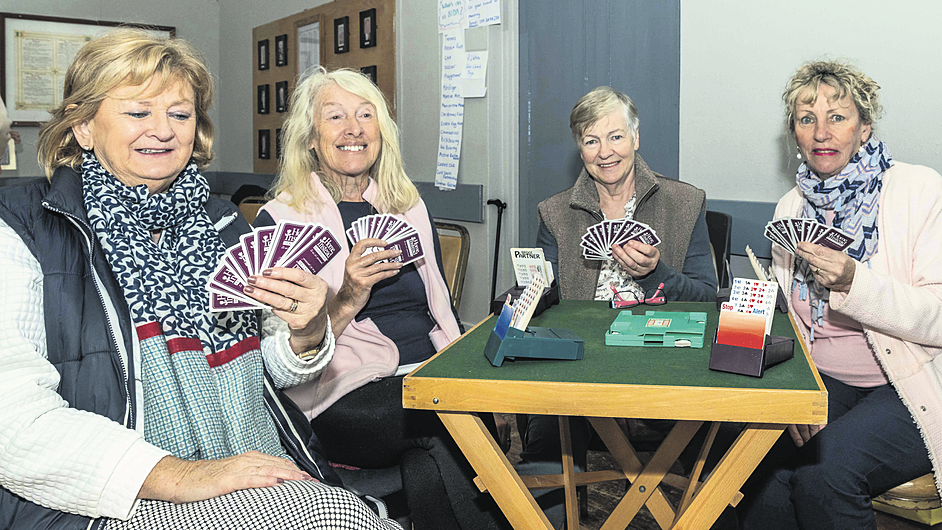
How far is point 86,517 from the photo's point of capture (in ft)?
3.98

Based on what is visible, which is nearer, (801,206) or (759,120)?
(801,206)

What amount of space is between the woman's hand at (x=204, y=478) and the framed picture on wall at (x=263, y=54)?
21.0 feet

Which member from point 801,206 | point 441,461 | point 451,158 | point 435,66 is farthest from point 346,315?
point 435,66

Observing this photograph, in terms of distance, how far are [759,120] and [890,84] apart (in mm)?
518

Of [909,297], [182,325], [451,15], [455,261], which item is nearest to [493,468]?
[182,325]

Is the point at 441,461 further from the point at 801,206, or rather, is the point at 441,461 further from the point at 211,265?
the point at 801,206

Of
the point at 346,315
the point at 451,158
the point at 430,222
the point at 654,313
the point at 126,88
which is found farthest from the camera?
the point at 451,158

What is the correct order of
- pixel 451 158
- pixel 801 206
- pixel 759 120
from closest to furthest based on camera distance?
pixel 801 206, pixel 759 120, pixel 451 158

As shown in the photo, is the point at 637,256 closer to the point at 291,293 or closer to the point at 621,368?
the point at 621,368

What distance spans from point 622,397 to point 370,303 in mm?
1159

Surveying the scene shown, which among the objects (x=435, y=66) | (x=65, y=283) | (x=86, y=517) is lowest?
(x=86, y=517)

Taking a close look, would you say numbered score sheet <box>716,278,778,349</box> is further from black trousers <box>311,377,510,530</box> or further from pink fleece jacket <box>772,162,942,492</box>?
black trousers <box>311,377,510,530</box>

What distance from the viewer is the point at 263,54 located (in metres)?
7.13

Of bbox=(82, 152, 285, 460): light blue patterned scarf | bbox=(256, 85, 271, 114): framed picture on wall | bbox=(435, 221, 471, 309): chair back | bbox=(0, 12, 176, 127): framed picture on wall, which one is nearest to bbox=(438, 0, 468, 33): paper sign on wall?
bbox=(435, 221, 471, 309): chair back
